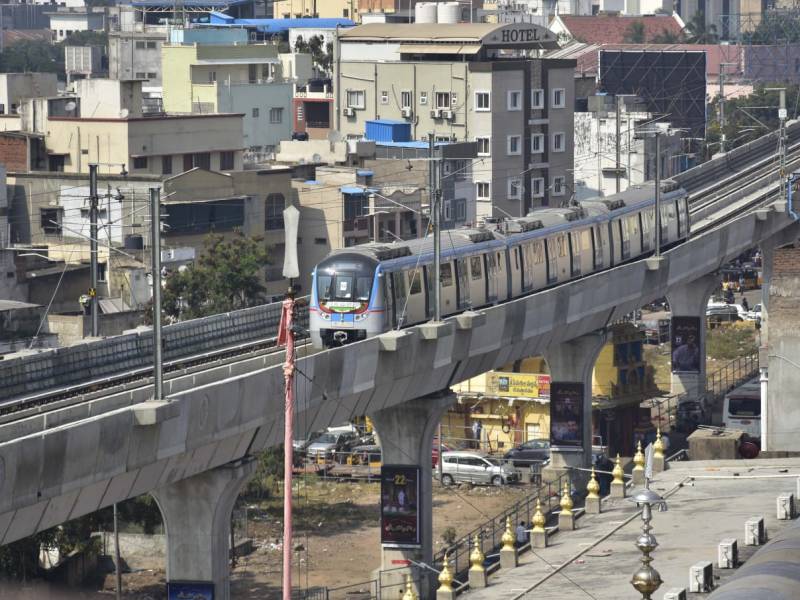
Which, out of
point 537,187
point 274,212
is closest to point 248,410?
point 274,212

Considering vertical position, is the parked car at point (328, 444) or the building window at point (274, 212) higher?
the building window at point (274, 212)

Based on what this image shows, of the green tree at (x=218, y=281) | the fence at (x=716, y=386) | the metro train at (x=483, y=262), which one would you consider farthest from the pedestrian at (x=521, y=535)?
the fence at (x=716, y=386)

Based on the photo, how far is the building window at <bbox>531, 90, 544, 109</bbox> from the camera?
117250 mm

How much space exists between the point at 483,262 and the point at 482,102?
5818cm

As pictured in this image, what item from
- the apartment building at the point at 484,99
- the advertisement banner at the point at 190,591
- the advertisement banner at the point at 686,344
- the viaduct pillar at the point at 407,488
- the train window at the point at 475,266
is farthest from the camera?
the apartment building at the point at 484,99

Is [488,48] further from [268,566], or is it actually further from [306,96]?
[268,566]

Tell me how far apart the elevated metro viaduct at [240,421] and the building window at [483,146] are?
156 ft

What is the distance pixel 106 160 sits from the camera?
97.3 metres

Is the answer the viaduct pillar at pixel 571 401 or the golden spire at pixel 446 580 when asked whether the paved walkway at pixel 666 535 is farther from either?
the viaduct pillar at pixel 571 401

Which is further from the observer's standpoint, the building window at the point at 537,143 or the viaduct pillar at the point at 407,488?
the building window at the point at 537,143

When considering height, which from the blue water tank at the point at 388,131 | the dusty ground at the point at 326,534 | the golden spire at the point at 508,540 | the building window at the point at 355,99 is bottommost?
the dusty ground at the point at 326,534

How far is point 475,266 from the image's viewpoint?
5719 cm

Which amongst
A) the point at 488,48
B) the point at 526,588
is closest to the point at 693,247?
the point at 526,588

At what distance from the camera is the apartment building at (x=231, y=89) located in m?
123
